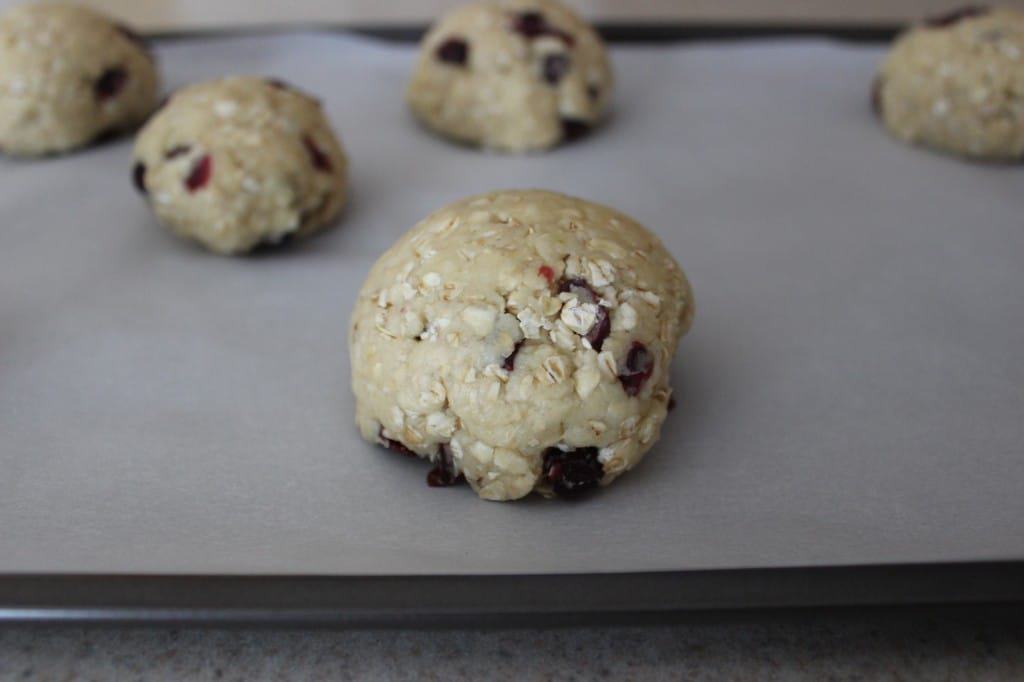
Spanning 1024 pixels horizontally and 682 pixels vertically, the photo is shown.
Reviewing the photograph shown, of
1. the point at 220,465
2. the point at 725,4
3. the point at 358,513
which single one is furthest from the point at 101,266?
the point at 725,4

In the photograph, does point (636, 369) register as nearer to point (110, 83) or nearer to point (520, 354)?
point (520, 354)

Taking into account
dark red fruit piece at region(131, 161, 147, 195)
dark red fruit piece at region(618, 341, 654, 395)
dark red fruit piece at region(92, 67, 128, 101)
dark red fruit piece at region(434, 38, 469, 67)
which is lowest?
dark red fruit piece at region(131, 161, 147, 195)

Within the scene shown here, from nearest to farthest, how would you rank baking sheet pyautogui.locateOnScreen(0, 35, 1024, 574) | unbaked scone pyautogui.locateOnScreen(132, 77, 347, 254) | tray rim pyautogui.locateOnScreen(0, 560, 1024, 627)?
tray rim pyautogui.locateOnScreen(0, 560, 1024, 627) < baking sheet pyautogui.locateOnScreen(0, 35, 1024, 574) < unbaked scone pyautogui.locateOnScreen(132, 77, 347, 254)

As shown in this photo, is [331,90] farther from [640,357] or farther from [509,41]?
[640,357]

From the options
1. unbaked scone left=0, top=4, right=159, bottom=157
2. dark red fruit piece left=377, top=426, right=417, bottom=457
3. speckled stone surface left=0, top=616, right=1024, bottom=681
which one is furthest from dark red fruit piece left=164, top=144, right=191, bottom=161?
speckled stone surface left=0, top=616, right=1024, bottom=681

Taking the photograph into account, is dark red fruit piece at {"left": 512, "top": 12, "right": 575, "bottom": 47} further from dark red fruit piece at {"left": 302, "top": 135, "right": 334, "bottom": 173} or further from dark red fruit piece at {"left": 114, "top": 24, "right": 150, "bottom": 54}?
dark red fruit piece at {"left": 114, "top": 24, "right": 150, "bottom": 54}

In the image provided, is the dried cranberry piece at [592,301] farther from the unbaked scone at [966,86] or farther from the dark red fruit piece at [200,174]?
the unbaked scone at [966,86]
